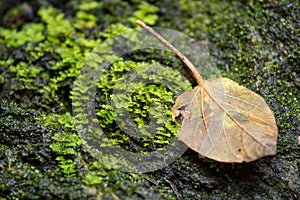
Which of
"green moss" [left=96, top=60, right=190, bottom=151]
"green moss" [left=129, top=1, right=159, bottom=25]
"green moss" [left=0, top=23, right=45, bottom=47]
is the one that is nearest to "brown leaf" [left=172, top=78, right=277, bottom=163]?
"green moss" [left=96, top=60, right=190, bottom=151]

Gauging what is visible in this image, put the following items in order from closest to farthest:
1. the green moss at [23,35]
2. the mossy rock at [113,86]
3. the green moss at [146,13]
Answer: the mossy rock at [113,86]
the green moss at [23,35]
the green moss at [146,13]

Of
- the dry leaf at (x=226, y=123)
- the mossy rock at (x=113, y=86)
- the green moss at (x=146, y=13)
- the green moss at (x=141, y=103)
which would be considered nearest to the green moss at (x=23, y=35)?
the mossy rock at (x=113, y=86)

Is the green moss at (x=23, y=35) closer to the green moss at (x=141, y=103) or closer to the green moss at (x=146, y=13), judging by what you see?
the green moss at (x=146, y=13)

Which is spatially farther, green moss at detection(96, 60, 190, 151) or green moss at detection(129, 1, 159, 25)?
green moss at detection(129, 1, 159, 25)

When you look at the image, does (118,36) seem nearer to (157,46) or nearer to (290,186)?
(157,46)

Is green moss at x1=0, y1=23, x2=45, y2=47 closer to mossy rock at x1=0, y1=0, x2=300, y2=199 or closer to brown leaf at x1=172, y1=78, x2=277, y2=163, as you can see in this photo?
mossy rock at x1=0, y1=0, x2=300, y2=199

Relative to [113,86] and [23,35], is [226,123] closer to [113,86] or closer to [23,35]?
[113,86]

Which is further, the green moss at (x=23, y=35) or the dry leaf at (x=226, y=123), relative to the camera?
the green moss at (x=23, y=35)

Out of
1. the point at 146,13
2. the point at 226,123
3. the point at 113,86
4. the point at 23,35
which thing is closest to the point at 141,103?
the point at 113,86
